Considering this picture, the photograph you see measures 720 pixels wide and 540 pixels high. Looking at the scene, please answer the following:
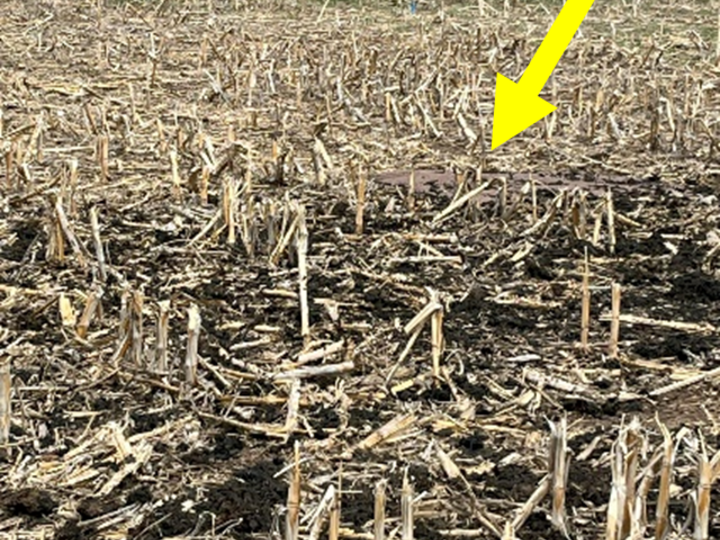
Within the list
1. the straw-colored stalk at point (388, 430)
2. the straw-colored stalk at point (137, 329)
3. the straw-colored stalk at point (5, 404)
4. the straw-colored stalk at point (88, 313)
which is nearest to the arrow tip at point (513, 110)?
the straw-colored stalk at point (88, 313)

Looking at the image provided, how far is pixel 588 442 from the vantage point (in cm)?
392

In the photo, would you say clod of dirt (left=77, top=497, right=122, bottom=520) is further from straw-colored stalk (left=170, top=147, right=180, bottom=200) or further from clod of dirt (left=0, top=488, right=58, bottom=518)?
straw-colored stalk (left=170, top=147, right=180, bottom=200)

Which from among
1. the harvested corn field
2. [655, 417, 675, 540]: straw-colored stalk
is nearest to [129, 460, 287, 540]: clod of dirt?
the harvested corn field

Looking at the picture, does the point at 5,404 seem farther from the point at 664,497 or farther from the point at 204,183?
the point at 204,183

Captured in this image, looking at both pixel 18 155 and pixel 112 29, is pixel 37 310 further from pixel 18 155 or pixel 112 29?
pixel 112 29

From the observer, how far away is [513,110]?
337 inches

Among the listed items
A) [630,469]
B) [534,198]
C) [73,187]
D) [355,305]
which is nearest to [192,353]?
[355,305]

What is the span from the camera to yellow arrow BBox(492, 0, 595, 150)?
812 centimetres

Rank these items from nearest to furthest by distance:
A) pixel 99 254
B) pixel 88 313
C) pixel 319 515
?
pixel 319 515
pixel 88 313
pixel 99 254

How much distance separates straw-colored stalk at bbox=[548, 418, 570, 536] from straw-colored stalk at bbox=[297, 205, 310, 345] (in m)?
1.51

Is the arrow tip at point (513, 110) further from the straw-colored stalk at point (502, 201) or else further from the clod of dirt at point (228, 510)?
the clod of dirt at point (228, 510)

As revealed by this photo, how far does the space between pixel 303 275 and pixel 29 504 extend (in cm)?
176

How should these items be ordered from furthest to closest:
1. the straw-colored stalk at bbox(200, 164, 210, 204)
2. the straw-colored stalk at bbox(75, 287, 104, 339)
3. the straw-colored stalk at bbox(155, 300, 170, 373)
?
the straw-colored stalk at bbox(200, 164, 210, 204)
the straw-colored stalk at bbox(75, 287, 104, 339)
the straw-colored stalk at bbox(155, 300, 170, 373)

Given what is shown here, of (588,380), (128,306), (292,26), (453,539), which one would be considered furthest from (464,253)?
(292,26)
